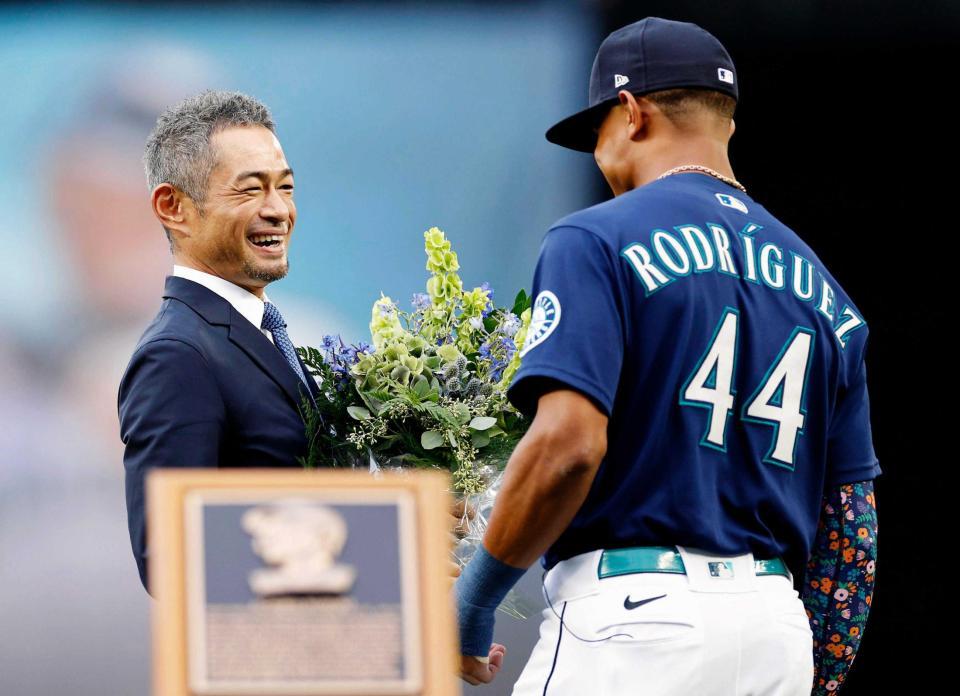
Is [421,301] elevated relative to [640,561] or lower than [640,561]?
elevated

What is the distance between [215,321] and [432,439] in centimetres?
49

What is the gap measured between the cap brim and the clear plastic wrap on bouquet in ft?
2.05

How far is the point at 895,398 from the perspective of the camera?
4527mm

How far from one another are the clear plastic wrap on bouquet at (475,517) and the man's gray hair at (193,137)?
27.6 inches

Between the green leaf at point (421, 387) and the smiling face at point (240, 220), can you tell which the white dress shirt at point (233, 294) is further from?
the green leaf at point (421, 387)

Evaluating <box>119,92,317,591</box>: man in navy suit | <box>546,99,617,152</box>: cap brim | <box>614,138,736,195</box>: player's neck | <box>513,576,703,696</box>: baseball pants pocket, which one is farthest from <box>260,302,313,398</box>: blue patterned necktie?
<box>513,576,703,696</box>: baseball pants pocket

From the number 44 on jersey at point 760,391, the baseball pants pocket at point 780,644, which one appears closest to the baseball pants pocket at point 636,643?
the baseball pants pocket at point 780,644

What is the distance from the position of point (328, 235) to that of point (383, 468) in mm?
1910

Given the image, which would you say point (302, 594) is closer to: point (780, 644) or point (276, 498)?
point (276, 498)

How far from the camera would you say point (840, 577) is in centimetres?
254

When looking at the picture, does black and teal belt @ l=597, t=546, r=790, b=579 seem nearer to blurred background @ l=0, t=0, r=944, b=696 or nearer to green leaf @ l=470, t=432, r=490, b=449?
green leaf @ l=470, t=432, r=490, b=449

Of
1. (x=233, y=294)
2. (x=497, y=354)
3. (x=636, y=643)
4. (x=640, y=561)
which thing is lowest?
(x=636, y=643)

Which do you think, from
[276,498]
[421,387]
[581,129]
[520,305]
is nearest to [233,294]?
[421,387]

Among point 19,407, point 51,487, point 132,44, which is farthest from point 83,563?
point 132,44
